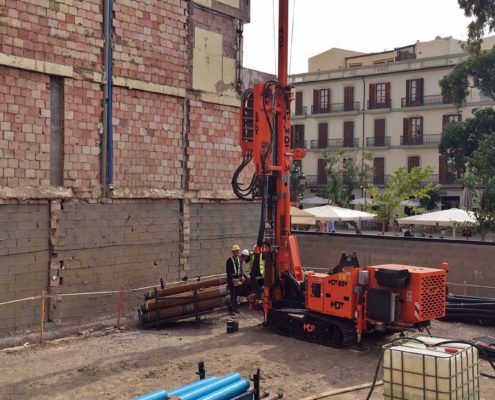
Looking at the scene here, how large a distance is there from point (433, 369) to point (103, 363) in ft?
19.1

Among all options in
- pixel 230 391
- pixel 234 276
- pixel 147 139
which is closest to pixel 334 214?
pixel 234 276

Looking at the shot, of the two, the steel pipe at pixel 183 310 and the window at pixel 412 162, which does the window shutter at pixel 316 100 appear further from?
the steel pipe at pixel 183 310

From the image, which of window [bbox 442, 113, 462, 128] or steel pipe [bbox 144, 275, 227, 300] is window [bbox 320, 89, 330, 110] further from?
steel pipe [bbox 144, 275, 227, 300]

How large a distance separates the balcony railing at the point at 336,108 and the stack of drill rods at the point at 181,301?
124 ft

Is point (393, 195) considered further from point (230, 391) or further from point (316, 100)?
point (230, 391)

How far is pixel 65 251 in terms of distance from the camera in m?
12.5

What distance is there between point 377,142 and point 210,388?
43198 mm

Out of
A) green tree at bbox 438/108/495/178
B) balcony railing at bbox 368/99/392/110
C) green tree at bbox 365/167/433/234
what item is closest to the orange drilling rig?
green tree at bbox 365/167/433/234

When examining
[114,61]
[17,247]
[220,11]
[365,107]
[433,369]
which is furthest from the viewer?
[365,107]

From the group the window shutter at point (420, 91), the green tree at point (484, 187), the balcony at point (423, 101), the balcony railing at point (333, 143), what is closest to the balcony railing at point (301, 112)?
the balcony railing at point (333, 143)

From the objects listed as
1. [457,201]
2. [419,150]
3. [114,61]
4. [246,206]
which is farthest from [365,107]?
[114,61]

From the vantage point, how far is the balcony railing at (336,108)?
49.1 meters

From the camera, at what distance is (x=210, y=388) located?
7023mm

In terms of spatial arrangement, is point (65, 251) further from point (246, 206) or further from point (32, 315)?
point (246, 206)
